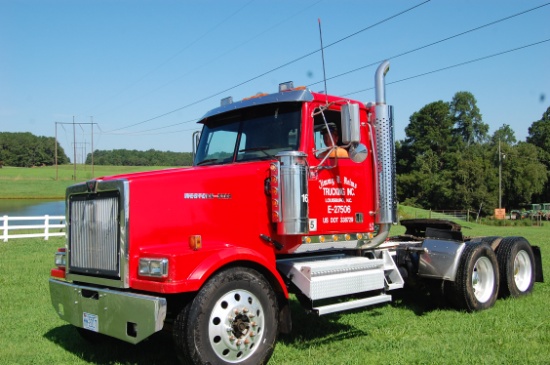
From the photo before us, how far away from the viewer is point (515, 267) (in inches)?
350

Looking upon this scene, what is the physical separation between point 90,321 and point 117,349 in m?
1.07

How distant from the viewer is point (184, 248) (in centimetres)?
511

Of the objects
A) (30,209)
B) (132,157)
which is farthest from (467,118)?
(30,209)

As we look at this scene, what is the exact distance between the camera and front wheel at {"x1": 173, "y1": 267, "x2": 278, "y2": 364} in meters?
4.75

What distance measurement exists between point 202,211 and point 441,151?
8687cm

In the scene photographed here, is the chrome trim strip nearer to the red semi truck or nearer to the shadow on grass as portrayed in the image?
the red semi truck

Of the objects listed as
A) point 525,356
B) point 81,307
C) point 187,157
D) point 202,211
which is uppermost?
point 187,157

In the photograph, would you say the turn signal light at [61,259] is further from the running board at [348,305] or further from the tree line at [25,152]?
the tree line at [25,152]

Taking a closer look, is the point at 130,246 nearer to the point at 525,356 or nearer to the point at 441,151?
the point at 525,356

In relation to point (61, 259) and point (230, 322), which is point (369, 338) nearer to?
point (230, 322)

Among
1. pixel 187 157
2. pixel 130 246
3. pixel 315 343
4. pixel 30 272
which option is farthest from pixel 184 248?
pixel 30 272

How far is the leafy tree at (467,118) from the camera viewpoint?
9138 cm

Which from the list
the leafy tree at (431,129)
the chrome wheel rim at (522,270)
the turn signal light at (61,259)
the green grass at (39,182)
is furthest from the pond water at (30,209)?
the leafy tree at (431,129)

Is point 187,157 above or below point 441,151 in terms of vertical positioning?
below
